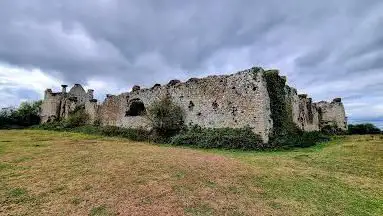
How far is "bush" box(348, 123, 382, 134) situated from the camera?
39.9 meters

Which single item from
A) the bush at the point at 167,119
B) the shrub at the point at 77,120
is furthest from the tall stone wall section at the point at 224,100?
the shrub at the point at 77,120

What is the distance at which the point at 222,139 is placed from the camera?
67.1 ft

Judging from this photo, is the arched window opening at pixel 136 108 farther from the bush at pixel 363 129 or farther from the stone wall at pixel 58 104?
the bush at pixel 363 129

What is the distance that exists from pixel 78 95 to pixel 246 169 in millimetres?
40660

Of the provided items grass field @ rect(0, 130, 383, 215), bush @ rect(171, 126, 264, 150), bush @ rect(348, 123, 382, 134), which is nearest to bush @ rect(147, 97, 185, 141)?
bush @ rect(171, 126, 264, 150)

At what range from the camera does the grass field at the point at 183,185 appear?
8.72 metres

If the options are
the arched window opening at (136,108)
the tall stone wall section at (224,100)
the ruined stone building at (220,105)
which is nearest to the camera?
the tall stone wall section at (224,100)

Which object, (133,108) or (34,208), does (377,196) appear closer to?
(34,208)

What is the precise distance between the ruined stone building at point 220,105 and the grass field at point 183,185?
583cm

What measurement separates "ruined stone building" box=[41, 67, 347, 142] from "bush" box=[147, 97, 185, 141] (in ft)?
1.79

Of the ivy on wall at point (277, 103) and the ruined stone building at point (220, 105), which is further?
the ivy on wall at point (277, 103)

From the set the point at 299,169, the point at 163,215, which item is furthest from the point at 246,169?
the point at 163,215

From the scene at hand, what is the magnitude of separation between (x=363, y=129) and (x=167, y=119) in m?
27.7

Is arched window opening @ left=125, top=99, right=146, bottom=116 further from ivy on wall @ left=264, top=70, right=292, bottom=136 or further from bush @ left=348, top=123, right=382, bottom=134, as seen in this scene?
bush @ left=348, top=123, right=382, bottom=134
